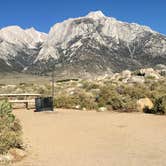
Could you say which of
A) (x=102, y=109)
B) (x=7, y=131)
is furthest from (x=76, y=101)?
(x=7, y=131)

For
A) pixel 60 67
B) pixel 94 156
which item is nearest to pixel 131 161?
pixel 94 156

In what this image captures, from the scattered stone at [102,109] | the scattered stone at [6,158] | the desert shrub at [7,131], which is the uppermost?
the scattered stone at [102,109]

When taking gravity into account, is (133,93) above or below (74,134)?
above

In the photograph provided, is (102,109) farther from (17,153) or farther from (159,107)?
(17,153)

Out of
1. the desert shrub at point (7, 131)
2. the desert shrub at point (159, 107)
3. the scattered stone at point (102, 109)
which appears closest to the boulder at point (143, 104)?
the desert shrub at point (159, 107)

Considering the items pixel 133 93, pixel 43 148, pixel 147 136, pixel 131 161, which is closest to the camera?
pixel 131 161

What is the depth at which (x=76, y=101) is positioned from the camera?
26.1m

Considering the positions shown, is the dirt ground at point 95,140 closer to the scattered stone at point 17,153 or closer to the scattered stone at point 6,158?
the scattered stone at point 17,153

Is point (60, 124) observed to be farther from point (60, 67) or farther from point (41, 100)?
point (60, 67)

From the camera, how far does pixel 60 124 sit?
17.8 meters

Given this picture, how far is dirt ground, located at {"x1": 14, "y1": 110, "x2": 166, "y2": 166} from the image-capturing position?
36.8 feet

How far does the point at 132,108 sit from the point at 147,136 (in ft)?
28.6

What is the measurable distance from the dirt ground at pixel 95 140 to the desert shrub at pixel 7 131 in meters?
0.47

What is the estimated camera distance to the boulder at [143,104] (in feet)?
76.9
